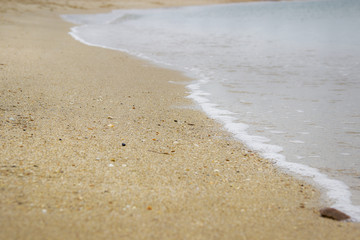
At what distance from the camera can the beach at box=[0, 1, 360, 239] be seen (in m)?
2.28

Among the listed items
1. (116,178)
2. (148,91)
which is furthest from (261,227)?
(148,91)

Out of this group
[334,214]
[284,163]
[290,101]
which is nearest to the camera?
[334,214]

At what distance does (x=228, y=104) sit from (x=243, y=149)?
181cm

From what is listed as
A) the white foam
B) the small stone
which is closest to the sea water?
the white foam

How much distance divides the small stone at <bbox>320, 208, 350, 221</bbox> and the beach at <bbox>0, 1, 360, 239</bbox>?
5cm

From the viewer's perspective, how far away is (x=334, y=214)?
2547 mm

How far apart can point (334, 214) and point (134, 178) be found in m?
1.44

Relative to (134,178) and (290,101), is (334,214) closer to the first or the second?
(134,178)

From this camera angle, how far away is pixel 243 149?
3.82m

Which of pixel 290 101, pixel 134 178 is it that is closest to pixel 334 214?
pixel 134 178

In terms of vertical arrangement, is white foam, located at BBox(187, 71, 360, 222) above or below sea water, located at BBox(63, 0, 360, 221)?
below

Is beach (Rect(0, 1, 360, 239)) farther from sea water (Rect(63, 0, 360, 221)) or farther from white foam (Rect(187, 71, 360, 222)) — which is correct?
sea water (Rect(63, 0, 360, 221))

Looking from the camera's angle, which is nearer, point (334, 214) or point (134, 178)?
point (334, 214)

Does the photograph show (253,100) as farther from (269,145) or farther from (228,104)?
(269,145)
